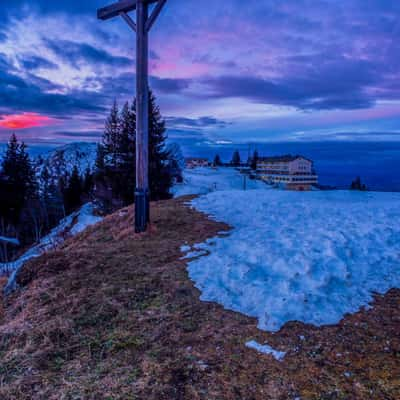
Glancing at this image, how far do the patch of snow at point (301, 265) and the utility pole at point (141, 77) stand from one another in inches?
75.6

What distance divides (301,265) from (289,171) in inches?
1900

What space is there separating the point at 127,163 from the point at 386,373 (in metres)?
18.4

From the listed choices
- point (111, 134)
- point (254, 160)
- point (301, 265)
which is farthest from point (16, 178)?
point (254, 160)

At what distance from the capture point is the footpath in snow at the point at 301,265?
3305 mm

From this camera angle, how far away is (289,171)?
163 feet

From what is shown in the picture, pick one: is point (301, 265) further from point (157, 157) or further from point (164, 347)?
point (157, 157)

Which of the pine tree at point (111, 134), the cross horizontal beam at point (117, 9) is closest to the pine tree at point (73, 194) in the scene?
the pine tree at point (111, 134)

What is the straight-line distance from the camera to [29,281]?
427 centimetres

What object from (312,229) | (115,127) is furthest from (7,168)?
(312,229)

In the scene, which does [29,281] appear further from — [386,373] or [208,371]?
[386,373]

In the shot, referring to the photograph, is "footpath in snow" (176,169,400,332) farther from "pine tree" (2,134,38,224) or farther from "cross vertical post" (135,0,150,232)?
"pine tree" (2,134,38,224)

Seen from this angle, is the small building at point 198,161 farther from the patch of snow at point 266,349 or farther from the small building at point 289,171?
the patch of snow at point 266,349

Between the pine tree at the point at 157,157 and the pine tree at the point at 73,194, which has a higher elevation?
the pine tree at the point at 157,157

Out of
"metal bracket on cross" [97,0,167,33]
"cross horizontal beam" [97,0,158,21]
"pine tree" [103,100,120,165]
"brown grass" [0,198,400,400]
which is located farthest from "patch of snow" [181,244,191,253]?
"pine tree" [103,100,120,165]
